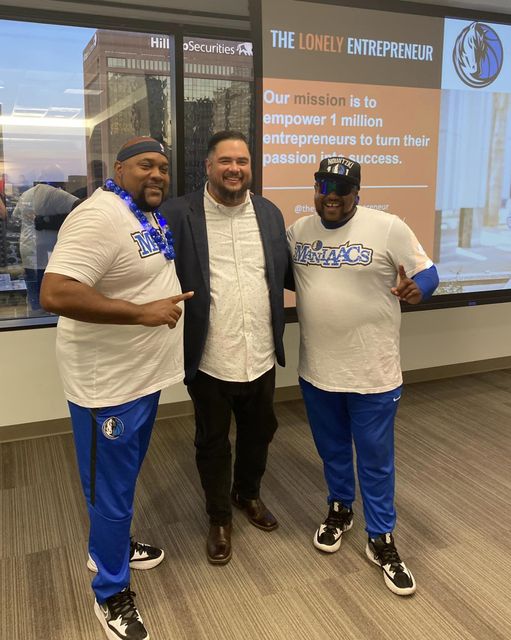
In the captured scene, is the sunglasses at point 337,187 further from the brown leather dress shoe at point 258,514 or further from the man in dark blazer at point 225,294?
the brown leather dress shoe at point 258,514

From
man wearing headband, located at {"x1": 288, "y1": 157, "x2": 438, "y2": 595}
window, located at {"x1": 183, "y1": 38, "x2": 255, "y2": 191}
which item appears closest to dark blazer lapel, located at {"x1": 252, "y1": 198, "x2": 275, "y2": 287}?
man wearing headband, located at {"x1": 288, "y1": 157, "x2": 438, "y2": 595}

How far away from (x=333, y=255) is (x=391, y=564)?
3.74 feet

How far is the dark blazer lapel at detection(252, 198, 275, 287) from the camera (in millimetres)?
2125

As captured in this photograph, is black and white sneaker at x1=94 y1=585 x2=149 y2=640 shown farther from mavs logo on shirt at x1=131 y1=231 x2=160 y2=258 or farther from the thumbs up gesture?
the thumbs up gesture

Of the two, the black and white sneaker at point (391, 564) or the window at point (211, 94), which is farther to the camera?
the window at point (211, 94)

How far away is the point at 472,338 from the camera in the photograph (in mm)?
4457

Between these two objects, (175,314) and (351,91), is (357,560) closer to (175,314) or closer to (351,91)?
(175,314)

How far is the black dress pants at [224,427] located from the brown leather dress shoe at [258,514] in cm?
17

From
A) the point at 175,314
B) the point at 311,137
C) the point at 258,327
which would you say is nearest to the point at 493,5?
the point at 311,137

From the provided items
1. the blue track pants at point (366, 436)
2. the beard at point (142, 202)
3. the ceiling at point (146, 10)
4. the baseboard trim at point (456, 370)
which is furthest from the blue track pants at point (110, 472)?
the baseboard trim at point (456, 370)

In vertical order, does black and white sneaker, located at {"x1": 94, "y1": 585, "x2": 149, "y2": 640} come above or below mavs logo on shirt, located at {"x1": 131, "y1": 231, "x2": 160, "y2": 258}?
below

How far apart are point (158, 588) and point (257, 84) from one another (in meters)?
2.48

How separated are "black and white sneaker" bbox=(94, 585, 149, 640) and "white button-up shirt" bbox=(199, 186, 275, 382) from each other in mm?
805

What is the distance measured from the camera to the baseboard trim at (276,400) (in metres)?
3.38
